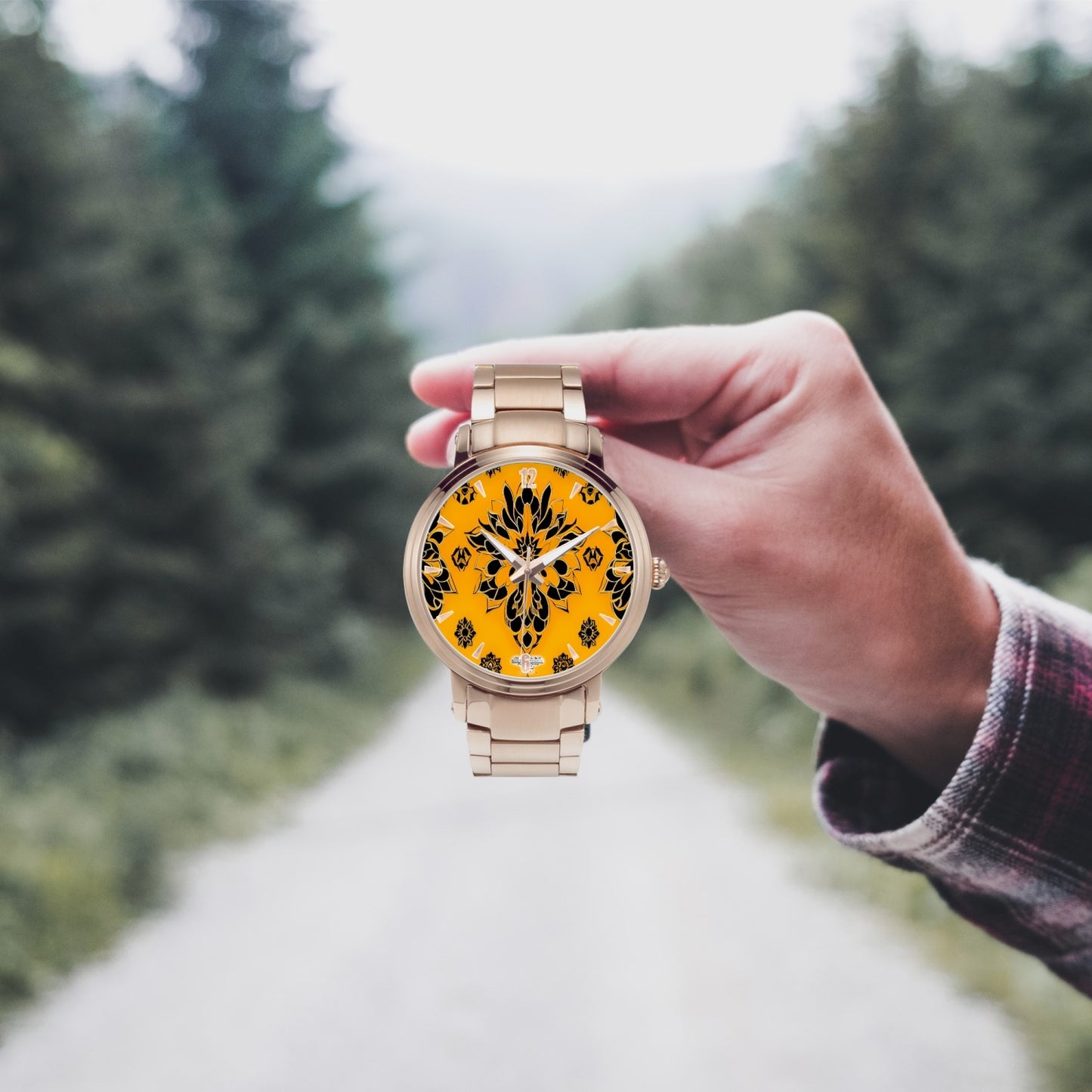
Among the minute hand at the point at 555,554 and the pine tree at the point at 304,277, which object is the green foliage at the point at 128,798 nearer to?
the pine tree at the point at 304,277

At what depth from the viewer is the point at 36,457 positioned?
5574 millimetres

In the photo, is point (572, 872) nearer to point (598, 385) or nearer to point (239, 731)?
point (239, 731)

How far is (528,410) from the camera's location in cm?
129

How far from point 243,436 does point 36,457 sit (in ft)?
8.88

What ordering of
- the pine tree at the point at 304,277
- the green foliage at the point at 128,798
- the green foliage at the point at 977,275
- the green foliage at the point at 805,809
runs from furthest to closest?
the pine tree at the point at 304,277
the green foliage at the point at 977,275
the green foliage at the point at 128,798
the green foliage at the point at 805,809

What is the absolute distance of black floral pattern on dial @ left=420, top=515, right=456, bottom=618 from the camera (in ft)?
3.93

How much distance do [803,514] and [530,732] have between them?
0.45 m

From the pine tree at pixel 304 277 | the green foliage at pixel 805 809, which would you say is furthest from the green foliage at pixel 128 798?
the green foliage at pixel 805 809

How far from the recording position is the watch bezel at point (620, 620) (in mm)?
1190

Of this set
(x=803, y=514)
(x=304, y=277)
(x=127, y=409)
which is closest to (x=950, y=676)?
(x=803, y=514)

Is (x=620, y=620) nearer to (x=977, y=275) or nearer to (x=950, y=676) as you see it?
(x=950, y=676)

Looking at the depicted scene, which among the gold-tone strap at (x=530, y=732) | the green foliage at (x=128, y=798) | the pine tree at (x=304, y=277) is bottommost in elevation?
the gold-tone strap at (x=530, y=732)

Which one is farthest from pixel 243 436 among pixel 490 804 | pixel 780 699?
pixel 780 699

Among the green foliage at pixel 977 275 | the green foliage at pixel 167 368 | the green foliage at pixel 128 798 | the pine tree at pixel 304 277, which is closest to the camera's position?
the green foliage at pixel 128 798
